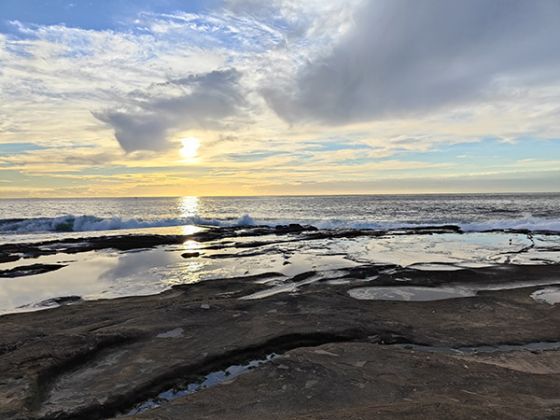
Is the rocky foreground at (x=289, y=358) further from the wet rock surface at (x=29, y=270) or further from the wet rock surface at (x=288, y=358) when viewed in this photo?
the wet rock surface at (x=29, y=270)

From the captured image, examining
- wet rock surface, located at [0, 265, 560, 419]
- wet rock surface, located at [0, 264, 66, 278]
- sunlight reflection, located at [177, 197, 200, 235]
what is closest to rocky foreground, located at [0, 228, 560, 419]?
wet rock surface, located at [0, 265, 560, 419]

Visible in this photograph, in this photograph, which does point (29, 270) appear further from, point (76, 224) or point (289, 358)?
point (76, 224)

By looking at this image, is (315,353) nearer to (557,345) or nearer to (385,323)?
(385,323)

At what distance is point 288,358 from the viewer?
689 centimetres

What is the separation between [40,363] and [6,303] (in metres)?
7.03

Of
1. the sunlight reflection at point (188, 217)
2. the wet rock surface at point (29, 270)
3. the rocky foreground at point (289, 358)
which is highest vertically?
the rocky foreground at point (289, 358)

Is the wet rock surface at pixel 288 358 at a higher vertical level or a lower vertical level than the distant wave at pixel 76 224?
higher

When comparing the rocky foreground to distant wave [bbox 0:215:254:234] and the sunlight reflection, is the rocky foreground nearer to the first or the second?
the sunlight reflection

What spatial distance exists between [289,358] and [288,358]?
0.05ft

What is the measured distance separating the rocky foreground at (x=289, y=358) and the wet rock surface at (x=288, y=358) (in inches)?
0.9

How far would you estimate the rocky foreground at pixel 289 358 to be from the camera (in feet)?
17.7

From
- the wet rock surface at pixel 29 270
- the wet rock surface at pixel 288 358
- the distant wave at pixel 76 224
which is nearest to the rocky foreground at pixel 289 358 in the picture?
the wet rock surface at pixel 288 358

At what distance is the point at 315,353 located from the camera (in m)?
7.16

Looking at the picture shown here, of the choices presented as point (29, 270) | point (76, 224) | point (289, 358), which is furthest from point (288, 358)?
point (76, 224)
